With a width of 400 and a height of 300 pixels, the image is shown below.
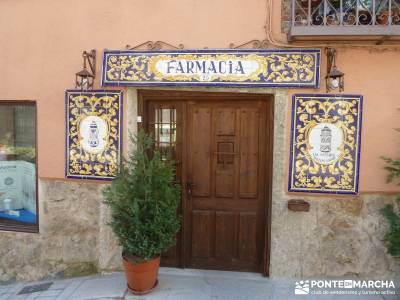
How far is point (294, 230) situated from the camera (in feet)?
12.2

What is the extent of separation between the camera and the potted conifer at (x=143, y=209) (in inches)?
126

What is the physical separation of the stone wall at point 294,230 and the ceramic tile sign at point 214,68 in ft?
0.53

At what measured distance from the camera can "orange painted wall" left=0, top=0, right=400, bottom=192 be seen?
11.6 feet

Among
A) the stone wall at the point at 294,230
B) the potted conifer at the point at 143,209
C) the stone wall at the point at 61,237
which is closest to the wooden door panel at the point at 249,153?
the stone wall at the point at 294,230

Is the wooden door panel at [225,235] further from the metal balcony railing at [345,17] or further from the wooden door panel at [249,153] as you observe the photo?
the metal balcony railing at [345,17]

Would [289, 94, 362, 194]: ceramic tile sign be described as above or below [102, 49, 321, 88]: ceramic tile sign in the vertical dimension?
below

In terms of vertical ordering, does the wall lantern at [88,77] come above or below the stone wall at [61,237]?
above

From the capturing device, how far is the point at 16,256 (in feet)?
14.1

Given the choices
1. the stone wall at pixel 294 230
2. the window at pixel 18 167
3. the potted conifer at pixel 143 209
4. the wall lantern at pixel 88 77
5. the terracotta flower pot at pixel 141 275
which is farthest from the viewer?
the window at pixel 18 167

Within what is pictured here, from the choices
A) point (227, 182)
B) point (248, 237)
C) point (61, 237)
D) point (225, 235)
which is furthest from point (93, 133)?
point (248, 237)

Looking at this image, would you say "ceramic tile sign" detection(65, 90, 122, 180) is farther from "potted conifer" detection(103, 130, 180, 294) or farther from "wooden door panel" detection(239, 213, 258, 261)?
"wooden door panel" detection(239, 213, 258, 261)

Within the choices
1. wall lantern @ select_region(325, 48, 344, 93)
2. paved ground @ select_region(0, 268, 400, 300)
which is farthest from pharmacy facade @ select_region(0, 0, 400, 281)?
paved ground @ select_region(0, 268, 400, 300)

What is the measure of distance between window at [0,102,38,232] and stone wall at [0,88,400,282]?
1.96 ft

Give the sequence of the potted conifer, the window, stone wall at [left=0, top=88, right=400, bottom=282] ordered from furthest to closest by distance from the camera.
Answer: the window → stone wall at [left=0, top=88, right=400, bottom=282] → the potted conifer
